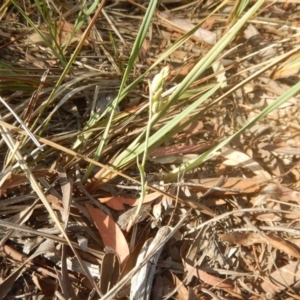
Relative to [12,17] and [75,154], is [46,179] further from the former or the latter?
[12,17]

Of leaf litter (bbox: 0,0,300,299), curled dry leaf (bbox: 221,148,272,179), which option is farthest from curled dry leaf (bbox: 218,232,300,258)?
curled dry leaf (bbox: 221,148,272,179)

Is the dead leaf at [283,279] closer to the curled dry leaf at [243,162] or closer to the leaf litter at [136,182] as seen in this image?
the leaf litter at [136,182]

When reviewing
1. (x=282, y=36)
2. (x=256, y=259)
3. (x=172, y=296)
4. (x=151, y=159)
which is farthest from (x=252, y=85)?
(x=172, y=296)

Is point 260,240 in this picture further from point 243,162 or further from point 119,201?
point 119,201

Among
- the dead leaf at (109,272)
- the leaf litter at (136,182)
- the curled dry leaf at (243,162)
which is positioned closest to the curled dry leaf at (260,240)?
the leaf litter at (136,182)

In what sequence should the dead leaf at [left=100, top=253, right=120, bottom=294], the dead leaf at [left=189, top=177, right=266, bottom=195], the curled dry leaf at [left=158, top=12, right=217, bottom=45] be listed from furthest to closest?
the curled dry leaf at [left=158, top=12, right=217, bottom=45]
the dead leaf at [left=189, top=177, right=266, bottom=195]
the dead leaf at [left=100, top=253, right=120, bottom=294]

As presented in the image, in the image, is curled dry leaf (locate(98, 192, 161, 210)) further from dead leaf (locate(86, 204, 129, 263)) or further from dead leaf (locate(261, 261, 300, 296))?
dead leaf (locate(261, 261, 300, 296))

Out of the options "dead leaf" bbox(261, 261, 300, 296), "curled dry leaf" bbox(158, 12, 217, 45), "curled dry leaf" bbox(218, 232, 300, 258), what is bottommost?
"dead leaf" bbox(261, 261, 300, 296)

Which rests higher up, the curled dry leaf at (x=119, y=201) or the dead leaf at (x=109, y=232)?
the curled dry leaf at (x=119, y=201)
